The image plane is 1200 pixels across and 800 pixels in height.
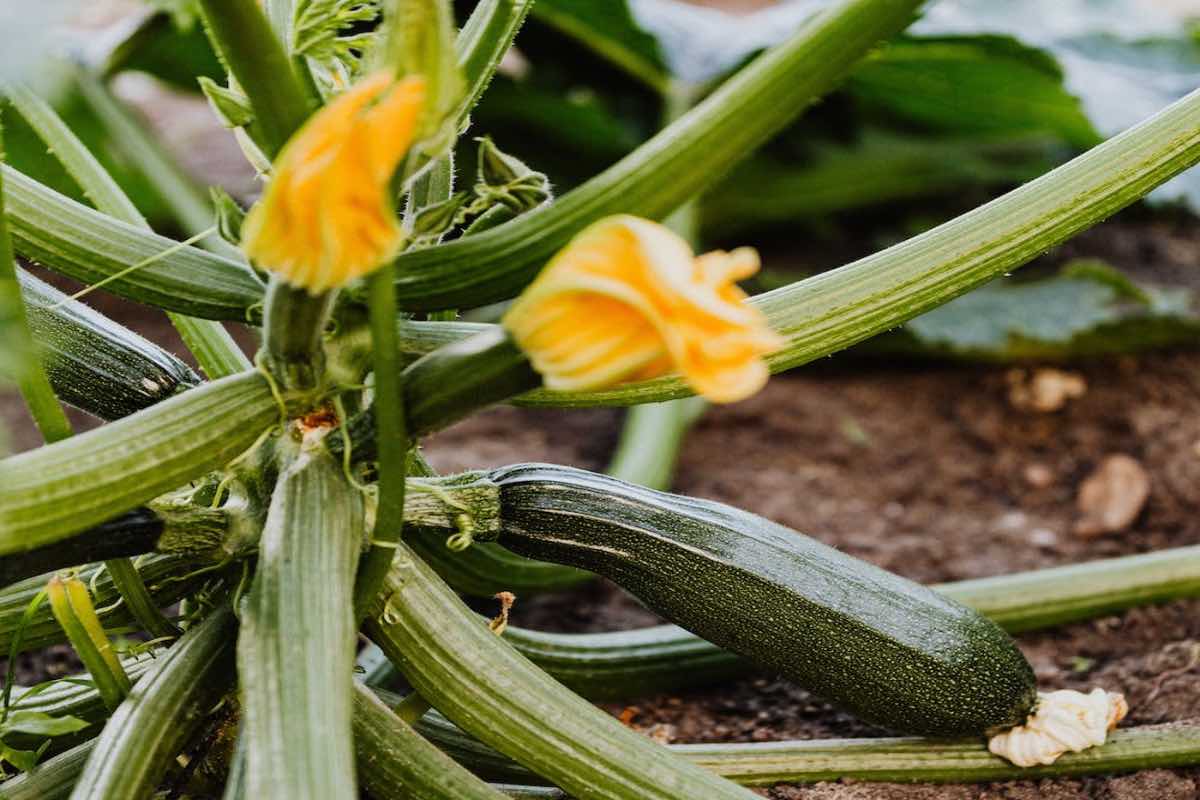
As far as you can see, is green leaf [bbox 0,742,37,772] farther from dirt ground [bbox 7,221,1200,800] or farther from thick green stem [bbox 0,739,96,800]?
dirt ground [bbox 7,221,1200,800]

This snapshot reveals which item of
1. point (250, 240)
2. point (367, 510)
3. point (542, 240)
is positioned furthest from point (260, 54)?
point (367, 510)

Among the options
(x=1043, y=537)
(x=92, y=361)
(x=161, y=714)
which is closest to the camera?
(x=161, y=714)

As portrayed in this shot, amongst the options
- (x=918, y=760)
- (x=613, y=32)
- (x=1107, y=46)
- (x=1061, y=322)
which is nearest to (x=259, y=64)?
(x=918, y=760)

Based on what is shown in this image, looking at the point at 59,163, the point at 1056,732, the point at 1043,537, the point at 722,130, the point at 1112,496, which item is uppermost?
the point at 59,163

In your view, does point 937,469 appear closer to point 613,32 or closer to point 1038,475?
point 1038,475

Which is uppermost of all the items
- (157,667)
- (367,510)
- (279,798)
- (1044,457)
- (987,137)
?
(987,137)

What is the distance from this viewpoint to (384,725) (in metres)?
1.19

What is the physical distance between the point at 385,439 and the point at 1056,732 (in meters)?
0.90

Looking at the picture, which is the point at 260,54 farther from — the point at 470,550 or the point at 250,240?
the point at 470,550

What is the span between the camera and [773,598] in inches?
53.2

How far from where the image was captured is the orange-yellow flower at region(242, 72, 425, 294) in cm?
83

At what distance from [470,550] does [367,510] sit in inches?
16.5

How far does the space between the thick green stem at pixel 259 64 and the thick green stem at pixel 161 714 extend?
1.63 ft

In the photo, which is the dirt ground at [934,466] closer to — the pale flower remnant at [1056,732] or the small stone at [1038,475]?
the small stone at [1038,475]
